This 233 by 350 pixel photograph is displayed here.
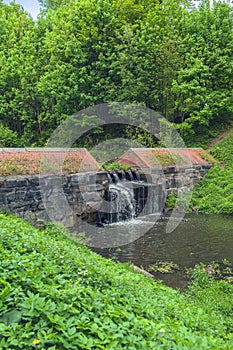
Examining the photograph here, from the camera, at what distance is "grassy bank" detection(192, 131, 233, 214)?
12159 millimetres

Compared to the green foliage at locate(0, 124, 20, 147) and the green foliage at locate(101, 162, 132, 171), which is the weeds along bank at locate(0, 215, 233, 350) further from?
the green foliage at locate(0, 124, 20, 147)

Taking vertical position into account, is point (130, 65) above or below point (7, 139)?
above

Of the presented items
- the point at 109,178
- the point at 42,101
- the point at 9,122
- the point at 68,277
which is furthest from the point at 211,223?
the point at 9,122

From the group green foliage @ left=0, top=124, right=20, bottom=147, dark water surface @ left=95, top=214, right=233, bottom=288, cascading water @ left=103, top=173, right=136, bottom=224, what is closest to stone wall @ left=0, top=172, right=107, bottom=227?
cascading water @ left=103, top=173, right=136, bottom=224

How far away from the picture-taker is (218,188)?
1327cm

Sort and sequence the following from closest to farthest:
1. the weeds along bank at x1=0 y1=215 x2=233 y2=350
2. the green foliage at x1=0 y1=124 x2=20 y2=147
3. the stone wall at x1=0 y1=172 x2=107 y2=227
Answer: the weeds along bank at x1=0 y1=215 x2=233 y2=350 < the stone wall at x1=0 y1=172 x2=107 y2=227 < the green foliage at x1=0 y1=124 x2=20 y2=147

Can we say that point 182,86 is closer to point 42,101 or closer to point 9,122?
point 42,101

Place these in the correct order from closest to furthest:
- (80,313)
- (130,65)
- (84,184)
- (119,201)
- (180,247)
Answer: (80,313), (180,247), (84,184), (119,201), (130,65)

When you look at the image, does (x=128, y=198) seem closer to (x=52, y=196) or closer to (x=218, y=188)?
(x=52, y=196)

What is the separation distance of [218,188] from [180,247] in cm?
610

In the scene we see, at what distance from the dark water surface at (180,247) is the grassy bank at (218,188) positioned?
1.80m

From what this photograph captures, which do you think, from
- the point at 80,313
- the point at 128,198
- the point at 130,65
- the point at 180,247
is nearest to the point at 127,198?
the point at 128,198

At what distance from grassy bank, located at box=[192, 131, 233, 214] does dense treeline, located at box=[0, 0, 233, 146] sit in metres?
2.23

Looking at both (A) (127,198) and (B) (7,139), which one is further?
(B) (7,139)
